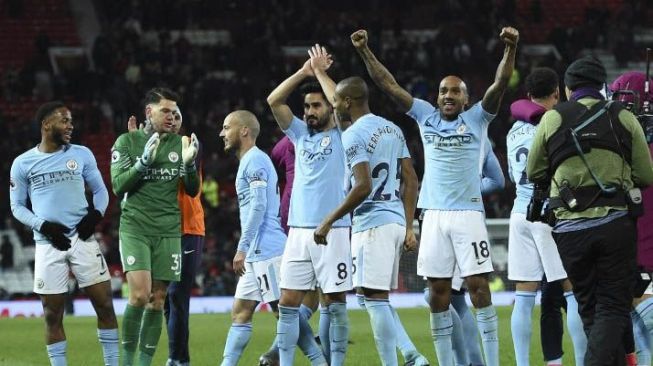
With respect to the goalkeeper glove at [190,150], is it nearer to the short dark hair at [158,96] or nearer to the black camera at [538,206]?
the short dark hair at [158,96]

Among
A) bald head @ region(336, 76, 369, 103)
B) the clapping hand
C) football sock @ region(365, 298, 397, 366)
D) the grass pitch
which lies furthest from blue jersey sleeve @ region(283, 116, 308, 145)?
the grass pitch

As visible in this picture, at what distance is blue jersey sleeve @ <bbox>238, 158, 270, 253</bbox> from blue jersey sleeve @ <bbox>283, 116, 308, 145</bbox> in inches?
23.0

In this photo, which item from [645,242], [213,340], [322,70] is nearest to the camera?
[645,242]

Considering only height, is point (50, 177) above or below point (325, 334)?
above

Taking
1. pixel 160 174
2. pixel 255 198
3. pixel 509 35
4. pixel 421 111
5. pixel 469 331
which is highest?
pixel 509 35

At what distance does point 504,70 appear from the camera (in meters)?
9.45

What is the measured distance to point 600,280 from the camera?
324 inches

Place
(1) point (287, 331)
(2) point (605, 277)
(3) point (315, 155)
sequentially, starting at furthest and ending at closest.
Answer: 1. (3) point (315, 155)
2. (1) point (287, 331)
3. (2) point (605, 277)

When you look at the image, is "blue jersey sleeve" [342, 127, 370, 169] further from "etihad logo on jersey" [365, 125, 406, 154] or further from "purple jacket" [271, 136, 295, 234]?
"purple jacket" [271, 136, 295, 234]

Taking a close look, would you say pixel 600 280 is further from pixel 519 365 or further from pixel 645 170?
pixel 519 365

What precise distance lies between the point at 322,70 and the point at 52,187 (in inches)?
98.4

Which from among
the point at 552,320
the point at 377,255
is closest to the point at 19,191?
the point at 377,255

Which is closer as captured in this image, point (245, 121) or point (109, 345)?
point (109, 345)

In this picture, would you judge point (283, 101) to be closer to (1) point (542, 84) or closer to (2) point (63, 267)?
(1) point (542, 84)
